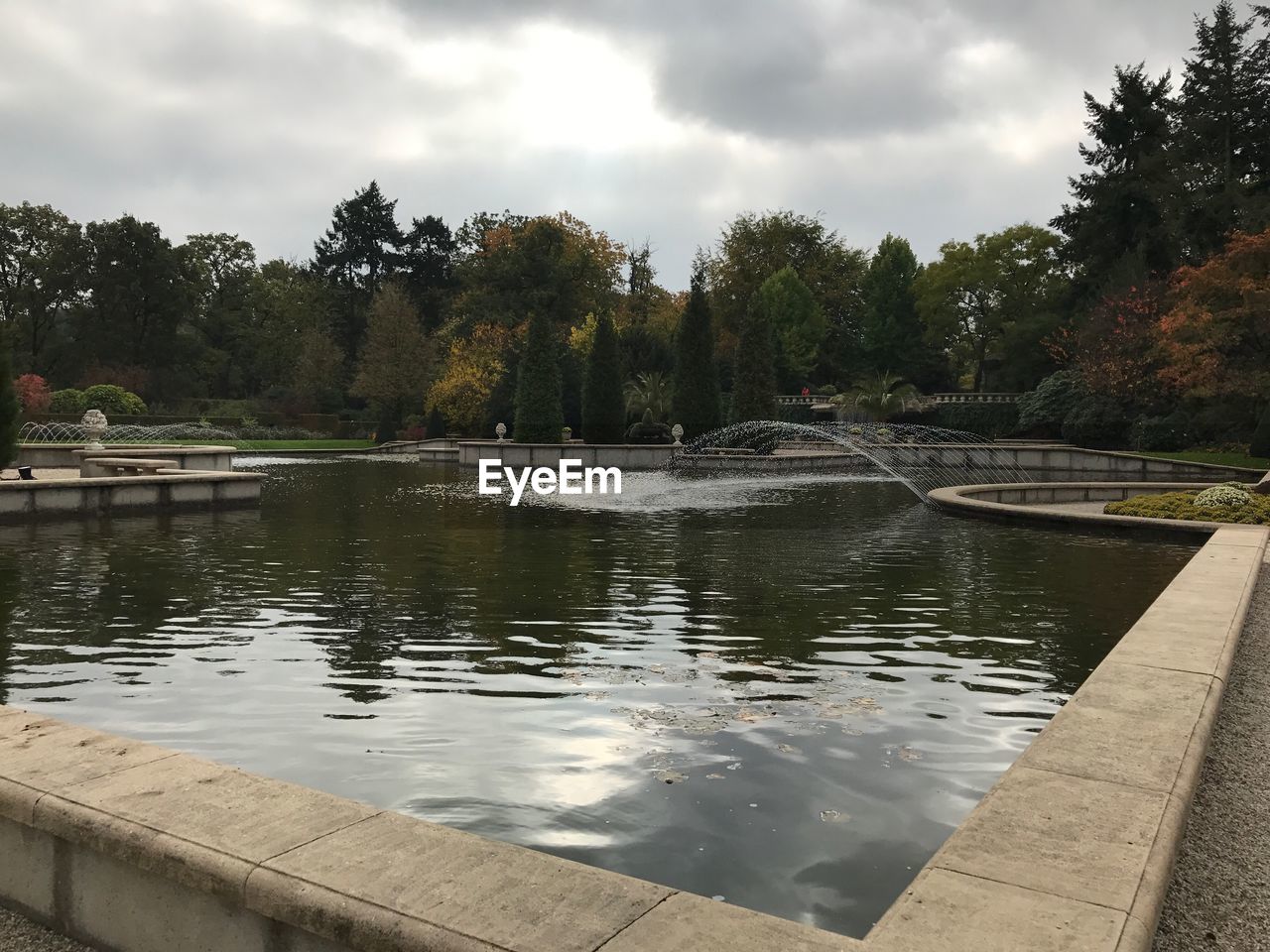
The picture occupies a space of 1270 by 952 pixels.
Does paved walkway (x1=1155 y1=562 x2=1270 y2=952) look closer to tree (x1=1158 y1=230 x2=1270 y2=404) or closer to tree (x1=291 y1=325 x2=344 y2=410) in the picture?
tree (x1=1158 y1=230 x2=1270 y2=404)

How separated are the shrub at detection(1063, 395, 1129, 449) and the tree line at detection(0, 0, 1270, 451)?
6.8 inches

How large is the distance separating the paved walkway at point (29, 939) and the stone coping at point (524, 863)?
0.08 metres

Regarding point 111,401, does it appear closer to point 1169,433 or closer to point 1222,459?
point 1169,433

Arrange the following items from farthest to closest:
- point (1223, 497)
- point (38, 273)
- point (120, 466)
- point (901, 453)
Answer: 1. point (38, 273)
2. point (901, 453)
3. point (120, 466)
4. point (1223, 497)

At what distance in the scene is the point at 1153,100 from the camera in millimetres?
60031

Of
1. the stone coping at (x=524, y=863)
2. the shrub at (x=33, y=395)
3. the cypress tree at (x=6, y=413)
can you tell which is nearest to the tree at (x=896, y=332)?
the shrub at (x=33, y=395)

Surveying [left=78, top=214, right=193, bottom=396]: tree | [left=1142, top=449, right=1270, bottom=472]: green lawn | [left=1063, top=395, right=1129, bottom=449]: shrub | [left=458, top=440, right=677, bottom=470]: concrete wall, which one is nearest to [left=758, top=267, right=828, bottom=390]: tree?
[left=1063, top=395, right=1129, bottom=449]: shrub

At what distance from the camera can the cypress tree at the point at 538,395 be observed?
43406mm

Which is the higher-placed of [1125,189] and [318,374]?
[1125,189]

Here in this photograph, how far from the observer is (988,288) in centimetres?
8000

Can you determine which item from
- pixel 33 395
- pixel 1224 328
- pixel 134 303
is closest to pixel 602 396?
pixel 1224 328

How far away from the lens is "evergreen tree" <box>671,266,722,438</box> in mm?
44344

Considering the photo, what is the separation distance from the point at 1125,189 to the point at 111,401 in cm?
6358

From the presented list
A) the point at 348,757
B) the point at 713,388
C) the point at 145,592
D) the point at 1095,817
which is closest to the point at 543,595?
the point at 145,592
